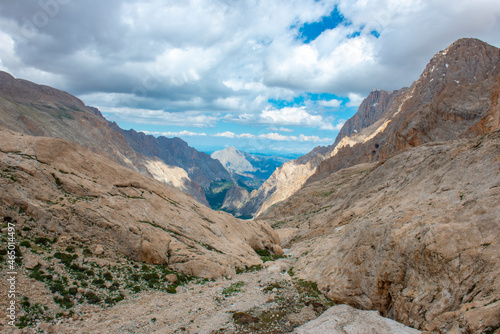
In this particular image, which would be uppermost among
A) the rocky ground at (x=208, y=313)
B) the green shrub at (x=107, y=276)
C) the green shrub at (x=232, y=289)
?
the green shrub at (x=107, y=276)

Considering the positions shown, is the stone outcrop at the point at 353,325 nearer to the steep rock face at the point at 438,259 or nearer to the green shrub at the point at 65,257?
the steep rock face at the point at 438,259

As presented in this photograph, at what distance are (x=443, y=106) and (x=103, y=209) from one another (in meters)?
121

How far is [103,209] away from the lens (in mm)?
25438

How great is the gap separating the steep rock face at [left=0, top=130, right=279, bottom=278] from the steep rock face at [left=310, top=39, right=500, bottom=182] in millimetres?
72299

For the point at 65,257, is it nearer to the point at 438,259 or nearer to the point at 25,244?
the point at 25,244

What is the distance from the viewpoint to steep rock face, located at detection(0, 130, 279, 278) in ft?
72.6

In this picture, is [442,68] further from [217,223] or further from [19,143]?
[19,143]

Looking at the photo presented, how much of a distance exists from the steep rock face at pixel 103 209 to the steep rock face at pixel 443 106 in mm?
72299

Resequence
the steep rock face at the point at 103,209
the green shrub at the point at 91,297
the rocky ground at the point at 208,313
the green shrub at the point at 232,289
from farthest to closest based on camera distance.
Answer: the green shrub at the point at 232,289 < the steep rock face at the point at 103,209 < the green shrub at the point at 91,297 < the rocky ground at the point at 208,313

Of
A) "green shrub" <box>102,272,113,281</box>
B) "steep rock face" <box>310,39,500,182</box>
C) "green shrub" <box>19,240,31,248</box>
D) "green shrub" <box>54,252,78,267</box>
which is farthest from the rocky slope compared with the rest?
"green shrub" <box>19,240,31,248</box>

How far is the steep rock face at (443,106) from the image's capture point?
9662cm

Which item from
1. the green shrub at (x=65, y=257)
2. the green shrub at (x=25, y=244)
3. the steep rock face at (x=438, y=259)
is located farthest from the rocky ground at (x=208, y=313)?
the steep rock face at (x=438, y=259)

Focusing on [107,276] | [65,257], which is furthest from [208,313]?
[65,257]

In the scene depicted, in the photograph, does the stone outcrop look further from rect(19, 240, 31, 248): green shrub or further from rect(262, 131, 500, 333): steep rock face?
rect(19, 240, 31, 248): green shrub
